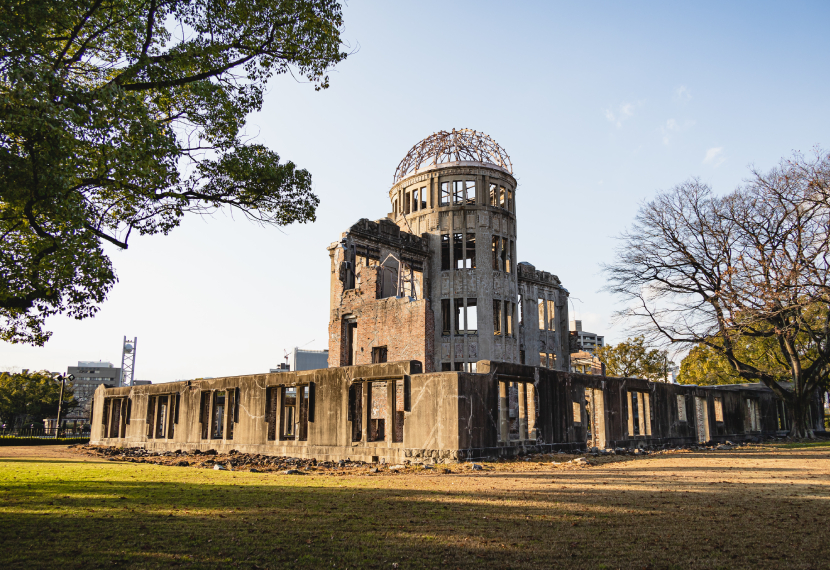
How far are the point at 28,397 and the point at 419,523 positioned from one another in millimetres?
63877

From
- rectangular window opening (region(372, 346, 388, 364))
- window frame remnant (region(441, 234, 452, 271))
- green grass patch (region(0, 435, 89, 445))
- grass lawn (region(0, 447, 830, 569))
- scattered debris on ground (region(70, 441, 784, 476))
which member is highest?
window frame remnant (region(441, 234, 452, 271))

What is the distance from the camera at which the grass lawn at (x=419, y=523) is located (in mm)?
4770

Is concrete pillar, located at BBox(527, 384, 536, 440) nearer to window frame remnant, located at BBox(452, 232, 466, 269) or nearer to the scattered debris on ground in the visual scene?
the scattered debris on ground

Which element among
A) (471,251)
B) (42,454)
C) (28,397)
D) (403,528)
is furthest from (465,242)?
(28,397)

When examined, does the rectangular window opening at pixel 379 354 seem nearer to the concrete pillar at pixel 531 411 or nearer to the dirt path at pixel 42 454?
the concrete pillar at pixel 531 411

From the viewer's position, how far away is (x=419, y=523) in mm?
6281

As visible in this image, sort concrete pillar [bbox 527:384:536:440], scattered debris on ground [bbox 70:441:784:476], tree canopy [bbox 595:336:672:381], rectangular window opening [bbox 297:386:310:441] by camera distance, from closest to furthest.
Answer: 1. scattered debris on ground [bbox 70:441:784:476]
2. concrete pillar [bbox 527:384:536:440]
3. rectangular window opening [bbox 297:386:310:441]
4. tree canopy [bbox 595:336:672:381]

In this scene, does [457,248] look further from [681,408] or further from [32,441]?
[32,441]

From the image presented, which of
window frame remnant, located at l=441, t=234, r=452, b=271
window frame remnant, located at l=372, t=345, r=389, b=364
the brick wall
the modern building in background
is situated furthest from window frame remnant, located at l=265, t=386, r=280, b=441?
the modern building in background

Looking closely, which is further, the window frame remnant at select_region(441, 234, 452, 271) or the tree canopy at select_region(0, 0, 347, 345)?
the window frame remnant at select_region(441, 234, 452, 271)

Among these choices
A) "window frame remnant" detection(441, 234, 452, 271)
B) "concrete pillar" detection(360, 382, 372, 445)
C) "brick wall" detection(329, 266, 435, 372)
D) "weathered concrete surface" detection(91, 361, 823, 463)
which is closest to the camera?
"weathered concrete surface" detection(91, 361, 823, 463)

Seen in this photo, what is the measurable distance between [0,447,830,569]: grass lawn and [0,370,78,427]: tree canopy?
5238cm

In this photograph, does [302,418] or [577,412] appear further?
[302,418]

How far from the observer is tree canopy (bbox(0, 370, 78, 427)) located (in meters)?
55.2
